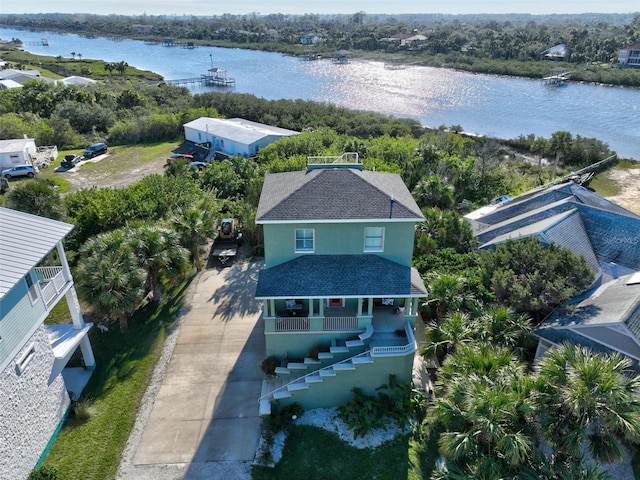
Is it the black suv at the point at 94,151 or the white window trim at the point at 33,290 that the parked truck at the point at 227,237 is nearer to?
the white window trim at the point at 33,290

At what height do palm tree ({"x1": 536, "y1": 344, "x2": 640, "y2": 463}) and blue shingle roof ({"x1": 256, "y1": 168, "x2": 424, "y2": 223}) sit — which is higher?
blue shingle roof ({"x1": 256, "y1": 168, "x2": 424, "y2": 223})

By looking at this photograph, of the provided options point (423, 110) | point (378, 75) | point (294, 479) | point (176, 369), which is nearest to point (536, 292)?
point (294, 479)

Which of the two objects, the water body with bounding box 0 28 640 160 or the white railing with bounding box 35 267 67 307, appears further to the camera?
the water body with bounding box 0 28 640 160

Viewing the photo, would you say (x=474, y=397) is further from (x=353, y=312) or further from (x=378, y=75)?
(x=378, y=75)

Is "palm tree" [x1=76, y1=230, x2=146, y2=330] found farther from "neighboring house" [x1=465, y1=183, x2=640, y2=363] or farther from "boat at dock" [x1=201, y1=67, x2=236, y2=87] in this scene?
"boat at dock" [x1=201, y1=67, x2=236, y2=87]

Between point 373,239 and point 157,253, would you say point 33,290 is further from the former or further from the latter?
point 373,239

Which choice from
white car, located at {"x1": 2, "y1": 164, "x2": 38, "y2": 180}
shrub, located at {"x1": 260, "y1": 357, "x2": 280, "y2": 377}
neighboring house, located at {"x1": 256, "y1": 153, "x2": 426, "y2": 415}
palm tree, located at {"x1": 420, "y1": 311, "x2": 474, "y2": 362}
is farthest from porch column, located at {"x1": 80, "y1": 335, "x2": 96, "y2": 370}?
white car, located at {"x1": 2, "y1": 164, "x2": 38, "y2": 180}

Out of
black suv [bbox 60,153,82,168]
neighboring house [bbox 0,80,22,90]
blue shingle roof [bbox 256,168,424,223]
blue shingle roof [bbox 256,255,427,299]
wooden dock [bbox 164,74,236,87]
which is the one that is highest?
blue shingle roof [bbox 256,168,424,223]

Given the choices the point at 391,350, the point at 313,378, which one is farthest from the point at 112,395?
the point at 391,350
